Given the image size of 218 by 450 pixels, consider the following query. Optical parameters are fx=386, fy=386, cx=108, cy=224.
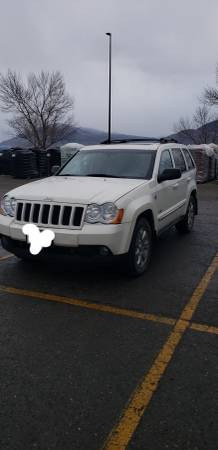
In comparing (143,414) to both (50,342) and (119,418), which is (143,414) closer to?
(119,418)

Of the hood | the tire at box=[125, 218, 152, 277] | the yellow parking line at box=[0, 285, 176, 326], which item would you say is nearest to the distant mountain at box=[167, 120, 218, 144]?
the hood

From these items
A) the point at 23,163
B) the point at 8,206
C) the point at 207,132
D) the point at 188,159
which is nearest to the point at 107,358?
the point at 8,206

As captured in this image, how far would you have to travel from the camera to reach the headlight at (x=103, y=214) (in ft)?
14.2

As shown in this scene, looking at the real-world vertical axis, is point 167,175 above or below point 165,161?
below

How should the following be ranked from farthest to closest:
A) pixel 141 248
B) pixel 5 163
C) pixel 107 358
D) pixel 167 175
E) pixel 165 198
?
pixel 5 163, pixel 165 198, pixel 167 175, pixel 141 248, pixel 107 358

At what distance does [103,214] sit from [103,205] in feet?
0.33

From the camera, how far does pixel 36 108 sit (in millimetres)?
38875

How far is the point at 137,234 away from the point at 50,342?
1.85 metres

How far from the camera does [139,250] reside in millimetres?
4867

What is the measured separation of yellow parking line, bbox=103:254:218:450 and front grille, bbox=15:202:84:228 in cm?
155

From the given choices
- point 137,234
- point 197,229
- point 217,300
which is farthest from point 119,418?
point 197,229

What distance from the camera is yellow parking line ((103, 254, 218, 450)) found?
2273mm

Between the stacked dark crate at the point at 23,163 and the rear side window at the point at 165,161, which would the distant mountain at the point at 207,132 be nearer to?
the stacked dark crate at the point at 23,163

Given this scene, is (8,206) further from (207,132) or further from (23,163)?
(207,132)
